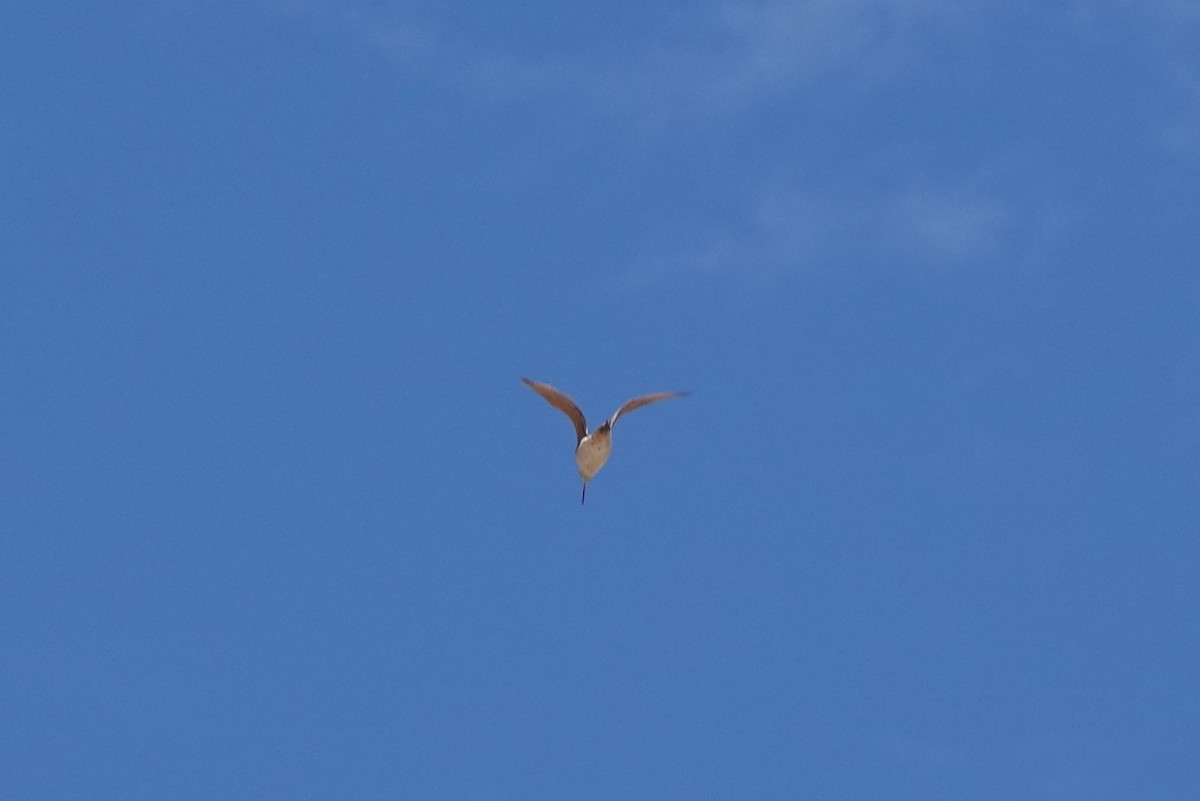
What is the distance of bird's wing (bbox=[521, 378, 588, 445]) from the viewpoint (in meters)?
64.0

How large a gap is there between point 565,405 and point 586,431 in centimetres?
71

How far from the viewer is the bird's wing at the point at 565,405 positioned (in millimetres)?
64000

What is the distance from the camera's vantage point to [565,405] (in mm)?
64562

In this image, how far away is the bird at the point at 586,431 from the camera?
63.5m

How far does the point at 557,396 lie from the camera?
2532 inches

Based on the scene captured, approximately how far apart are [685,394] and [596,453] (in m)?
3.22

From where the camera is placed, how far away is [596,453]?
211 ft

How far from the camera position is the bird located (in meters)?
63.5

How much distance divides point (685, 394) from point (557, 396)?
3623mm

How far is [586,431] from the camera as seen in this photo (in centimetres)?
6456

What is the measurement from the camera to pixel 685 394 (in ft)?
203
